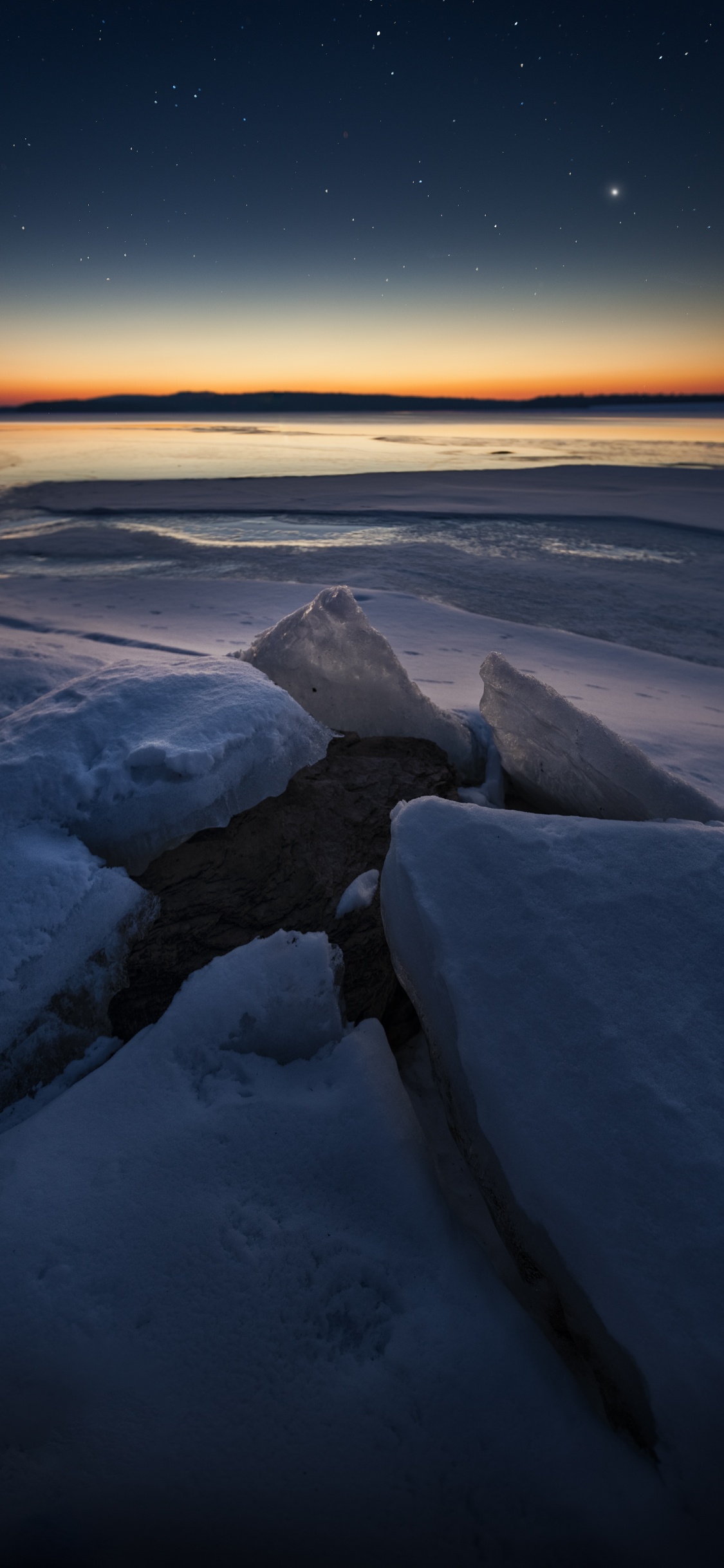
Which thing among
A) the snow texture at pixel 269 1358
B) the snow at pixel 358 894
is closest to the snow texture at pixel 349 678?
the snow at pixel 358 894

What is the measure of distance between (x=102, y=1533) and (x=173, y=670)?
1871mm

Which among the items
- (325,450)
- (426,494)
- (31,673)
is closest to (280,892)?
(31,673)

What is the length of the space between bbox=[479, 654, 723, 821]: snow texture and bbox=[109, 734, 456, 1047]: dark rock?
16.2 inches

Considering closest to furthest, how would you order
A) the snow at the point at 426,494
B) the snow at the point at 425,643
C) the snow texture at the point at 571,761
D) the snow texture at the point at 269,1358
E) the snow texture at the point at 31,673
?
the snow texture at the point at 269,1358 < the snow texture at the point at 571,761 < the snow texture at the point at 31,673 < the snow at the point at 425,643 < the snow at the point at 426,494

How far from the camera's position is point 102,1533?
37.6 inches

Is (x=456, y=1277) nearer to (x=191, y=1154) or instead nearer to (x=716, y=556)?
(x=191, y=1154)

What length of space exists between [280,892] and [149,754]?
498 millimetres

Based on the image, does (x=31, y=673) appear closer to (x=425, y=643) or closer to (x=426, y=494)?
(x=425, y=643)

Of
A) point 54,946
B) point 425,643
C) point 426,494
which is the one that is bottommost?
point 54,946

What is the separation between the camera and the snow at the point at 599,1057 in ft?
3.22

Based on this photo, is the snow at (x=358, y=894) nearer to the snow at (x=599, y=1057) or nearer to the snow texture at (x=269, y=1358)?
the snow at (x=599, y=1057)

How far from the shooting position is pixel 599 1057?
3.86 feet

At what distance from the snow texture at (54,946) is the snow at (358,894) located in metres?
0.49

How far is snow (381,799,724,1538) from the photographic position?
0.98m
